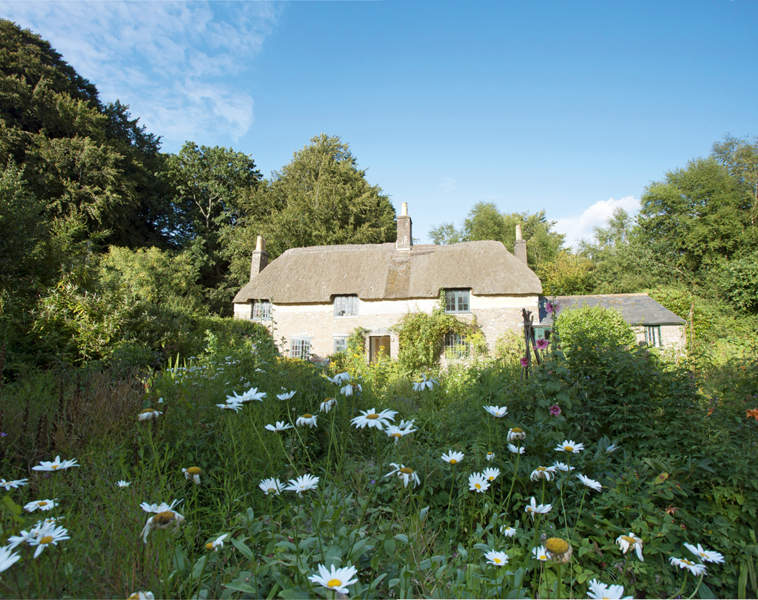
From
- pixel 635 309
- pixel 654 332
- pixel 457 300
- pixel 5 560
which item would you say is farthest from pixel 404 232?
pixel 5 560

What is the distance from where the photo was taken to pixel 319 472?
3238 mm

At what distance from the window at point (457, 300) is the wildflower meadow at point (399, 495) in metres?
11.3

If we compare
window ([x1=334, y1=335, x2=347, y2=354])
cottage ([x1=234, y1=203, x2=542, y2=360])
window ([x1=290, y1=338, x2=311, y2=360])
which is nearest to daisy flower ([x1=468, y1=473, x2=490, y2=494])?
cottage ([x1=234, y1=203, x2=542, y2=360])

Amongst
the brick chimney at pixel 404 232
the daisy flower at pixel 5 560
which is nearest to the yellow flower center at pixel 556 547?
the daisy flower at pixel 5 560

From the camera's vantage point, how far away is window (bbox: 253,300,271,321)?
1789 cm

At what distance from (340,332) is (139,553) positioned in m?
14.9

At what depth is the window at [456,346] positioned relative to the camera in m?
14.8

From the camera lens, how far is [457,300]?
1577 cm

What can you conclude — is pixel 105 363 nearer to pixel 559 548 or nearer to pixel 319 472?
pixel 319 472

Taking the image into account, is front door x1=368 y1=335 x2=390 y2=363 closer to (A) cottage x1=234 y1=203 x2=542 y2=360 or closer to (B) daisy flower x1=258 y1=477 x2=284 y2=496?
(A) cottage x1=234 y1=203 x2=542 y2=360

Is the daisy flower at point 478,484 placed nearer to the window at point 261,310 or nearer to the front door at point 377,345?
the front door at point 377,345

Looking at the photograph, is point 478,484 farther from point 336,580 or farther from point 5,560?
point 5,560

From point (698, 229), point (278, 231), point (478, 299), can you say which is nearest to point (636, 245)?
point (698, 229)

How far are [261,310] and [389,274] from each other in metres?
6.14
